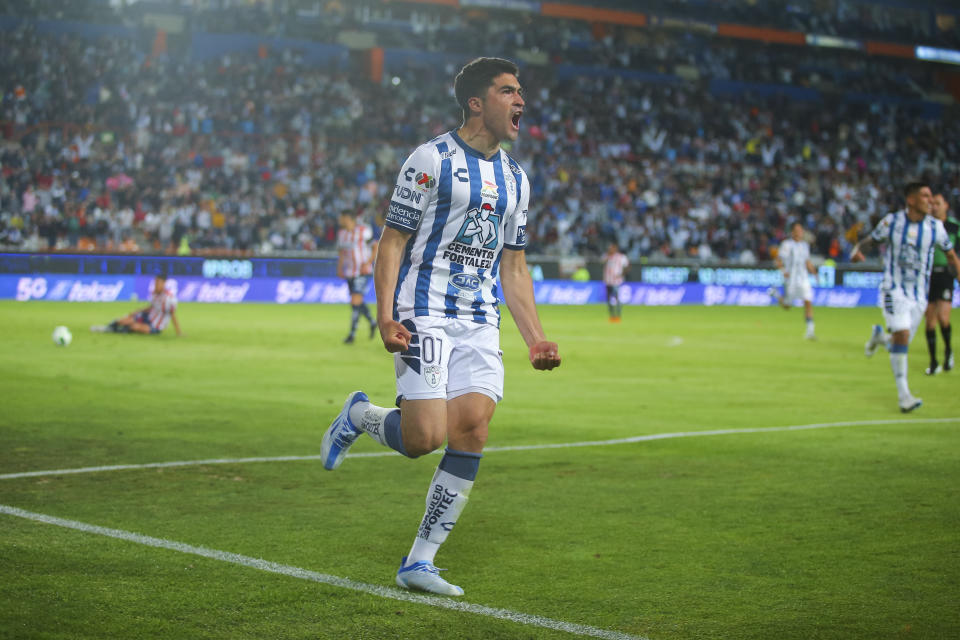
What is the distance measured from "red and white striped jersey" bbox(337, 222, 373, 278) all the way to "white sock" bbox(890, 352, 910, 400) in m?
10.2

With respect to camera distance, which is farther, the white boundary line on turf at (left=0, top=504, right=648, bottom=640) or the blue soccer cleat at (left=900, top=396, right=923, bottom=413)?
the blue soccer cleat at (left=900, top=396, right=923, bottom=413)

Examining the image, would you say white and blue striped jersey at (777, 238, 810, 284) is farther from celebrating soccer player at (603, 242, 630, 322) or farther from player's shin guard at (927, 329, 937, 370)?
player's shin guard at (927, 329, 937, 370)

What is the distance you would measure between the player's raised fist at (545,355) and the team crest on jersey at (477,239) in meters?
0.52

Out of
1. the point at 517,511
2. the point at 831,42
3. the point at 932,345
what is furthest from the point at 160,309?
the point at 831,42

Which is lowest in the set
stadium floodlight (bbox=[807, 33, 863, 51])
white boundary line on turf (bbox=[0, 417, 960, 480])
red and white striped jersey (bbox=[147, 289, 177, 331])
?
white boundary line on turf (bbox=[0, 417, 960, 480])

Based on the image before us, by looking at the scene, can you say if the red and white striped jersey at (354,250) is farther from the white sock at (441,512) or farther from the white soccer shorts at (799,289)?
the white sock at (441,512)

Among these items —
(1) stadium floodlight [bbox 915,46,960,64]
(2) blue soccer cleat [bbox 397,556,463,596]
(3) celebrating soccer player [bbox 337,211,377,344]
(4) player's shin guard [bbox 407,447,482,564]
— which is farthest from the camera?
(1) stadium floodlight [bbox 915,46,960,64]

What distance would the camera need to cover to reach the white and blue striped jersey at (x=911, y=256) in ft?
42.3

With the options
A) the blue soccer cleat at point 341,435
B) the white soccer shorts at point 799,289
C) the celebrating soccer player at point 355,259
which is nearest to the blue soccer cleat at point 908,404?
the blue soccer cleat at point 341,435

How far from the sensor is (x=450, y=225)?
5.57 m

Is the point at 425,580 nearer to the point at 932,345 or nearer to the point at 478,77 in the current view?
the point at 478,77

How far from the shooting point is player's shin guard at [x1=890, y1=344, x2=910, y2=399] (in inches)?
481

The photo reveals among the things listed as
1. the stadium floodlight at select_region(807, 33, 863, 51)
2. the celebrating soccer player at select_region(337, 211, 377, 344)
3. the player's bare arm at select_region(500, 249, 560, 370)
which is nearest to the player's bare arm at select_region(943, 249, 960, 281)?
the player's bare arm at select_region(500, 249, 560, 370)

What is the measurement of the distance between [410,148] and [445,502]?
3764 centimetres
